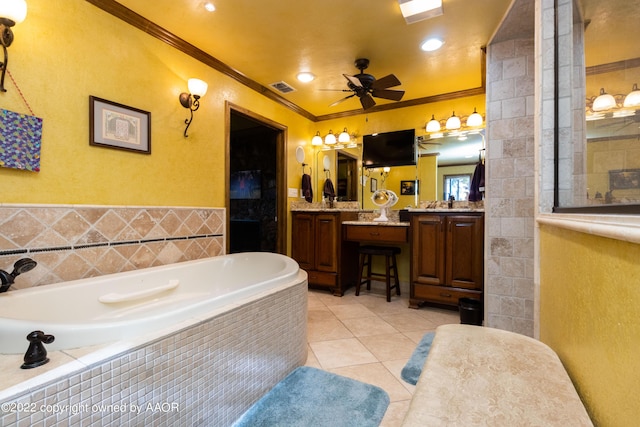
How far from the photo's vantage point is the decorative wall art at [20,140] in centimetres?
148

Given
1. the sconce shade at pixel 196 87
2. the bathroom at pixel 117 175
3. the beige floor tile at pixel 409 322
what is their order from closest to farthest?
the bathroom at pixel 117 175 < the sconce shade at pixel 196 87 < the beige floor tile at pixel 409 322

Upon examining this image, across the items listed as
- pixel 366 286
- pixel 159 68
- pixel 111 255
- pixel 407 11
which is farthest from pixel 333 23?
pixel 366 286

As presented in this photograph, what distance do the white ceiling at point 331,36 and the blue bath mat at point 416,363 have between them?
94.3 inches

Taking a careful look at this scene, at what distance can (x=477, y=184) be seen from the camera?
9.81ft

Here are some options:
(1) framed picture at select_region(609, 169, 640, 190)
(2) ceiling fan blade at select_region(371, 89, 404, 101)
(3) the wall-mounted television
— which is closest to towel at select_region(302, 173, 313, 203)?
(3) the wall-mounted television

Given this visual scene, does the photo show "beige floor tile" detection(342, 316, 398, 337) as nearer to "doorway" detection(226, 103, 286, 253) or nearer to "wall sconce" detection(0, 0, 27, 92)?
"doorway" detection(226, 103, 286, 253)

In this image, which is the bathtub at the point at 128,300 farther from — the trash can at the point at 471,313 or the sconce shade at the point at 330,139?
the sconce shade at the point at 330,139

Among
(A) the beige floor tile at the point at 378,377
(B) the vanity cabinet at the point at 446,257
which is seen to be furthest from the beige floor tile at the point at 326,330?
(B) the vanity cabinet at the point at 446,257

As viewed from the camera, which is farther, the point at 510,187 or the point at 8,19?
the point at 510,187

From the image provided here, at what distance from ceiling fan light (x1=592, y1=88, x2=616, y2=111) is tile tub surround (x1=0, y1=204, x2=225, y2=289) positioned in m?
2.51

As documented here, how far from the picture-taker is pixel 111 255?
1897mm

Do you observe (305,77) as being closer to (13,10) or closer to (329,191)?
(329,191)

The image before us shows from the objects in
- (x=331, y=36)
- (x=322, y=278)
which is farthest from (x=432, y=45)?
(x=322, y=278)

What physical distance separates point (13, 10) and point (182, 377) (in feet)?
6.47
